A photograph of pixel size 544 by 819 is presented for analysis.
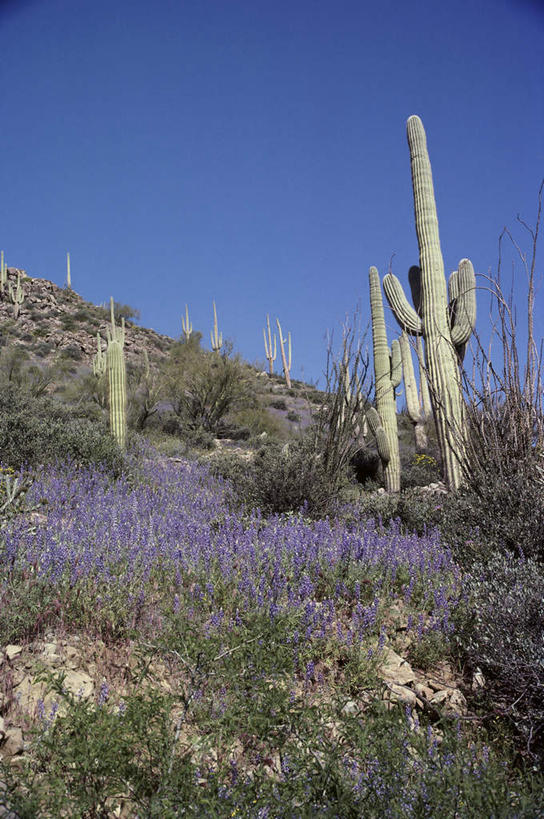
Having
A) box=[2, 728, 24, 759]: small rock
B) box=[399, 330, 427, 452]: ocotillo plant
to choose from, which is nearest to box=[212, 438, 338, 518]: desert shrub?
box=[2, 728, 24, 759]: small rock

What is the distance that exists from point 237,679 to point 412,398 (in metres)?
15.4

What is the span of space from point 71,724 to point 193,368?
15.8m

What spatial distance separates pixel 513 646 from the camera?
2.64 meters

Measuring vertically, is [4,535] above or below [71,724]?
above

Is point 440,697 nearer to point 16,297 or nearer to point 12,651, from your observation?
point 12,651

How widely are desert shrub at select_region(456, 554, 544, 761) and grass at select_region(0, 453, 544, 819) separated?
139mm

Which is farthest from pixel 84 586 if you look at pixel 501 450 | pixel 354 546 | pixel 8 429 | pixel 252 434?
pixel 252 434

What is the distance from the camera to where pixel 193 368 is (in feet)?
57.2

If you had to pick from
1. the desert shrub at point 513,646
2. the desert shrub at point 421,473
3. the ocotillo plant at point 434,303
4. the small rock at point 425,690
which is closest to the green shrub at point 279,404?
the desert shrub at point 421,473

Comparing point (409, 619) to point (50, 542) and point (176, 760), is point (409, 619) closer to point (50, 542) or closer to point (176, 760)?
point (176, 760)

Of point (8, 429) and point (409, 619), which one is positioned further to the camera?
point (8, 429)

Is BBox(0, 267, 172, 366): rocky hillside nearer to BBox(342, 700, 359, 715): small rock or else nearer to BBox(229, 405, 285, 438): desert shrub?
BBox(229, 405, 285, 438): desert shrub

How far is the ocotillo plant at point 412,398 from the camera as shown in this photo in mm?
16062

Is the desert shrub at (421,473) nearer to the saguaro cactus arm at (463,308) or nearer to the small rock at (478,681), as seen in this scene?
the saguaro cactus arm at (463,308)
